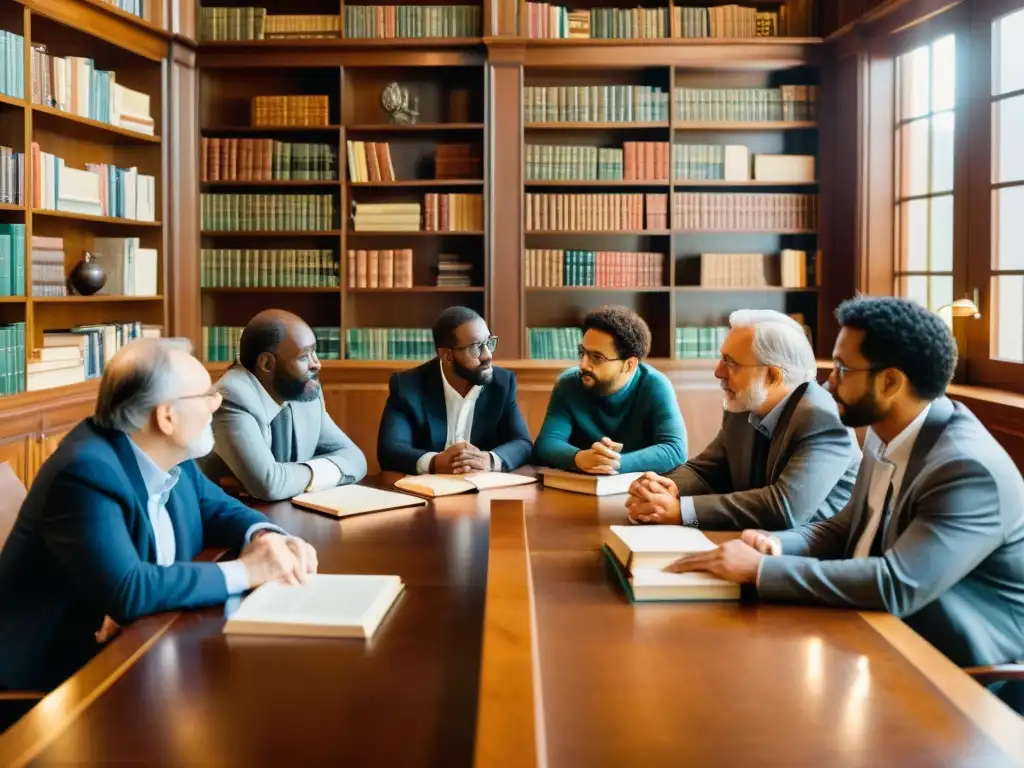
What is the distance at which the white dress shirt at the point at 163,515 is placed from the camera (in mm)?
1882

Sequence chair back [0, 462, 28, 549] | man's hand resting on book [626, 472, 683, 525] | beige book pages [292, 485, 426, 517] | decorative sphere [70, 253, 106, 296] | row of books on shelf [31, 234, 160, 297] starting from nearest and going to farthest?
chair back [0, 462, 28, 549], man's hand resting on book [626, 472, 683, 525], beige book pages [292, 485, 426, 517], row of books on shelf [31, 234, 160, 297], decorative sphere [70, 253, 106, 296]

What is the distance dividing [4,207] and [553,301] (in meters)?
2.86

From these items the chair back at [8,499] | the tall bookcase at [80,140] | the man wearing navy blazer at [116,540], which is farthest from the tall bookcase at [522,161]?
the man wearing navy blazer at [116,540]

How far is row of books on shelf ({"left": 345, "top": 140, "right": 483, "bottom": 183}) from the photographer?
5.75m

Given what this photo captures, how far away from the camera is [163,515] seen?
2121mm

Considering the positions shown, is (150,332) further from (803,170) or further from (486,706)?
(486,706)

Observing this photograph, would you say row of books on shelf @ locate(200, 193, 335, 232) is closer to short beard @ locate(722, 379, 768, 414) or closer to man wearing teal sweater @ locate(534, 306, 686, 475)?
man wearing teal sweater @ locate(534, 306, 686, 475)

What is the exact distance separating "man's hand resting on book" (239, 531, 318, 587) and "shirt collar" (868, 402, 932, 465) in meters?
1.12

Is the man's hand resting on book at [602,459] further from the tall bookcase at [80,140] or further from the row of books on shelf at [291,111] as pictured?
the row of books on shelf at [291,111]

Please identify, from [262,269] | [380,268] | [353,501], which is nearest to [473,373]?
[353,501]

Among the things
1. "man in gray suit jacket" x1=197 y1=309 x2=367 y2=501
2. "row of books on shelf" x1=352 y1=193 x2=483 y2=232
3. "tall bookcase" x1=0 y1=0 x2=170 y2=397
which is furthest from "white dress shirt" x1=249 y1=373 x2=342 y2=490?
"row of books on shelf" x1=352 y1=193 x2=483 y2=232

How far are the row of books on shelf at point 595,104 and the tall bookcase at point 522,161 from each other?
0.04ft

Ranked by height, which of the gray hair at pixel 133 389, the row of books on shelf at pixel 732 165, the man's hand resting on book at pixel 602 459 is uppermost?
the row of books on shelf at pixel 732 165

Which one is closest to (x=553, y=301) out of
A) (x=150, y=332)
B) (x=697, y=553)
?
(x=150, y=332)
